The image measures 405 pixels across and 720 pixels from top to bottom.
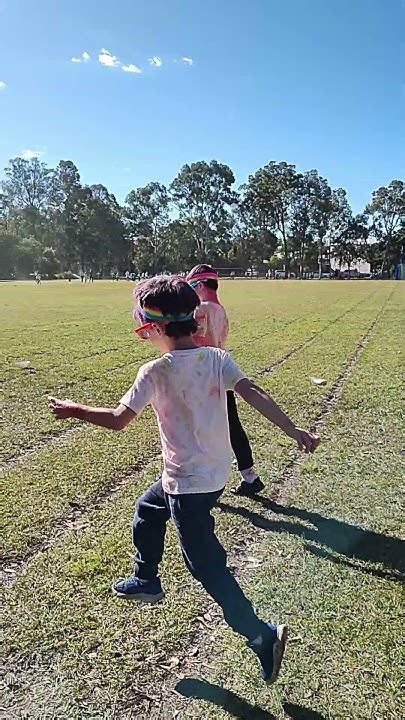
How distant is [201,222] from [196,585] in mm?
90600

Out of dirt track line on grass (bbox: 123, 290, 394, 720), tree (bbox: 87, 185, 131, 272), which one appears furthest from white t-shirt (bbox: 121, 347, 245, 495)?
tree (bbox: 87, 185, 131, 272)

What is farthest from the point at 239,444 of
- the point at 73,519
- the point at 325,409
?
the point at 325,409

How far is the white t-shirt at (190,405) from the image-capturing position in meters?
2.44

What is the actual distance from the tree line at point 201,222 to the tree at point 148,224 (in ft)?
0.50

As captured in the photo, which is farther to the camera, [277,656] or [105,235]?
[105,235]

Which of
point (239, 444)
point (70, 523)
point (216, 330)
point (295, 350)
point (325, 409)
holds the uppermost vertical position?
point (216, 330)

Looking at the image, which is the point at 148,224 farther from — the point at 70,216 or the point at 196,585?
the point at 196,585

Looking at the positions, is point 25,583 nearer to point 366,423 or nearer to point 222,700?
point 222,700

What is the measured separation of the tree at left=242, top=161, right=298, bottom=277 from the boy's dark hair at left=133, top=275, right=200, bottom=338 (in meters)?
94.8

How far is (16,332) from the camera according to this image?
49.5 feet

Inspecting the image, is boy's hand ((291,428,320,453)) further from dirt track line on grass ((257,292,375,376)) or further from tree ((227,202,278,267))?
tree ((227,202,278,267))

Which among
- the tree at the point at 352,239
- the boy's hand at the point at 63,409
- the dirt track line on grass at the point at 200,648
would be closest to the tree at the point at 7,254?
the tree at the point at 352,239

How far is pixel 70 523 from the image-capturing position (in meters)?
3.99

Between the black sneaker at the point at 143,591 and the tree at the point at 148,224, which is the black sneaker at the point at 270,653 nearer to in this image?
the black sneaker at the point at 143,591
